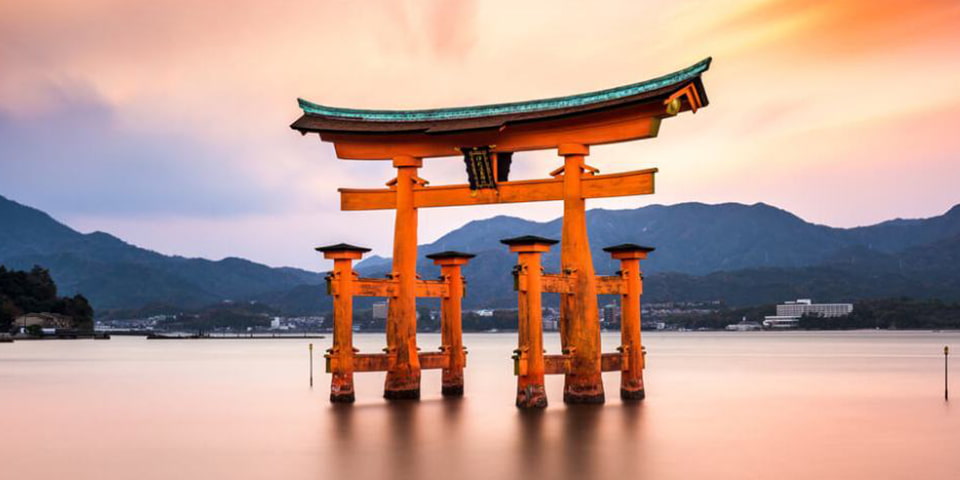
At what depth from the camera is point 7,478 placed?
18234mm

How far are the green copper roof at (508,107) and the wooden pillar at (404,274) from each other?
1203 mm

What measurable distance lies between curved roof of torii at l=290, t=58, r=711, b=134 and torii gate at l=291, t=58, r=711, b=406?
0.03 meters

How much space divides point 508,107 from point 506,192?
2.17 meters

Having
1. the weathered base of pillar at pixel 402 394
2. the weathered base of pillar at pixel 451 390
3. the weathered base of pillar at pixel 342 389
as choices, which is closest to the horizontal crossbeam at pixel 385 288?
the weathered base of pillar at pixel 342 389

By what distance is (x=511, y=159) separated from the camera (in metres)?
25.8

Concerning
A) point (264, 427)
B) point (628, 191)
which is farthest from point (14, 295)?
point (628, 191)

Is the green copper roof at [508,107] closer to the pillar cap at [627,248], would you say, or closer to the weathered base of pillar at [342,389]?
the pillar cap at [627,248]

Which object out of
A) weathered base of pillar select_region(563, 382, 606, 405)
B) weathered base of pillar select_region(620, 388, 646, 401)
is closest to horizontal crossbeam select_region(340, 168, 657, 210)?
weathered base of pillar select_region(563, 382, 606, 405)

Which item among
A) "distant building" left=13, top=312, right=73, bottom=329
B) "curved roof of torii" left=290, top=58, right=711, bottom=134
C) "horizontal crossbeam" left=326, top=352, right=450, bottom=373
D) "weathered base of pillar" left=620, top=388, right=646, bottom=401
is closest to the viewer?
"curved roof of torii" left=290, top=58, right=711, bottom=134

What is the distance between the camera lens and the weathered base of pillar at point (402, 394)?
Result: 2714cm

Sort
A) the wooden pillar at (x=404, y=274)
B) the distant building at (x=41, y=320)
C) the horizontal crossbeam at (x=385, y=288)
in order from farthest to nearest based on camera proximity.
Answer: the distant building at (x=41, y=320), the wooden pillar at (x=404, y=274), the horizontal crossbeam at (x=385, y=288)

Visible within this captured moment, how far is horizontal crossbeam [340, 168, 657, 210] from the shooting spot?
23.3 metres

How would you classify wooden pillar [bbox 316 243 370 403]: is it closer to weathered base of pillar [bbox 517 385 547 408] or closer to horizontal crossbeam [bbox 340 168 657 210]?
horizontal crossbeam [bbox 340 168 657 210]

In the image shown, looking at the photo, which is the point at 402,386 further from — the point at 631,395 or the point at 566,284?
the point at 631,395
